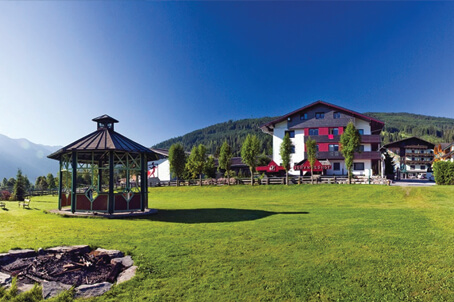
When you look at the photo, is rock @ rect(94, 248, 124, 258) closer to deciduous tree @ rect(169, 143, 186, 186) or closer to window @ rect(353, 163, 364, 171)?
deciduous tree @ rect(169, 143, 186, 186)

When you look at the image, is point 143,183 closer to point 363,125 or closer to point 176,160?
point 176,160

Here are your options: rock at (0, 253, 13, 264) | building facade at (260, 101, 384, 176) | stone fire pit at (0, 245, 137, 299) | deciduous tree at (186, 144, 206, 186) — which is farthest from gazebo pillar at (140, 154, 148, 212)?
building facade at (260, 101, 384, 176)

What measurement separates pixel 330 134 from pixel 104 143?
41653 millimetres

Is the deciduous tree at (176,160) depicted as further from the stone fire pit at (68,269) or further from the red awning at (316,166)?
the stone fire pit at (68,269)

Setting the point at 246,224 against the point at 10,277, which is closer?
the point at 10,277

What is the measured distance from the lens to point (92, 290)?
6.23 meters

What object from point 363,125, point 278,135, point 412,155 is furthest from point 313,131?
point 412,155

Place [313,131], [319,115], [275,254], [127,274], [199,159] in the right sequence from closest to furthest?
1. [127,274]
2. [275,254]
3. [313,131]
4. [319,115]
5. [199,159]

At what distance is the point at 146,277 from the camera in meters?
7.05

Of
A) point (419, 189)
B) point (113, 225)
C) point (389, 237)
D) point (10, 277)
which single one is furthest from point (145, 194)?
point (419, 189)

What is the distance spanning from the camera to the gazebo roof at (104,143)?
1836cm

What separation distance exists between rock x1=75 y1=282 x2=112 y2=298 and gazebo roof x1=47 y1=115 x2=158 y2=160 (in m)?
13.1

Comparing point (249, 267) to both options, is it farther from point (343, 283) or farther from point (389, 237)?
point (389, 237)

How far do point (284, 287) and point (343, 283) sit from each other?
4.87 ft
